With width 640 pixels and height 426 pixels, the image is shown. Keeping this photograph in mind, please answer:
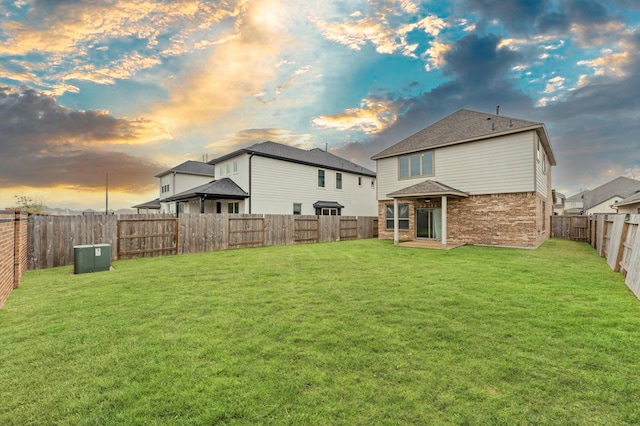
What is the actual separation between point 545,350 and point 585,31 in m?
17.7

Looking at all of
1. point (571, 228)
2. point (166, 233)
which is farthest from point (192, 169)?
point (571, 228)

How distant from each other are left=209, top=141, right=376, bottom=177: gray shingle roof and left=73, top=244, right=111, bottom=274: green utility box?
12.4m

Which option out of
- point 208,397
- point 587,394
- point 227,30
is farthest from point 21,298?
point 227,30

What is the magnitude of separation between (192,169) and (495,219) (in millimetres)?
29889

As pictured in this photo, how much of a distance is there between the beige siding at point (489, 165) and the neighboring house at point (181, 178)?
24492 mm

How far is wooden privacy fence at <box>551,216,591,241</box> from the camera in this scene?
61.8ft

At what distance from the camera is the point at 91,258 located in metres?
8.59

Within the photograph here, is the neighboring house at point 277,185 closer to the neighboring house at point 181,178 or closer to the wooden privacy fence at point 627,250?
the neighboring house at point 181,178

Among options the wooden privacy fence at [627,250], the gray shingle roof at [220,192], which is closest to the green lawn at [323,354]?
the wooden privacy fence at [627,250]

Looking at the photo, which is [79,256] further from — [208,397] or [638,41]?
[638,41]

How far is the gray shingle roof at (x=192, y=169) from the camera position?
29569 millimetres

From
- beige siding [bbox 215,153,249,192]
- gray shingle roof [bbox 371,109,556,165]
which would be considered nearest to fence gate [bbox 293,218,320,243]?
beige siding [bbox 215,153,249,192]

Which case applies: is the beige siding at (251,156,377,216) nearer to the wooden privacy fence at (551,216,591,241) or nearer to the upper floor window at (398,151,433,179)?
the upper floor window at (398,151,433,179)

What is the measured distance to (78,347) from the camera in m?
3.47
